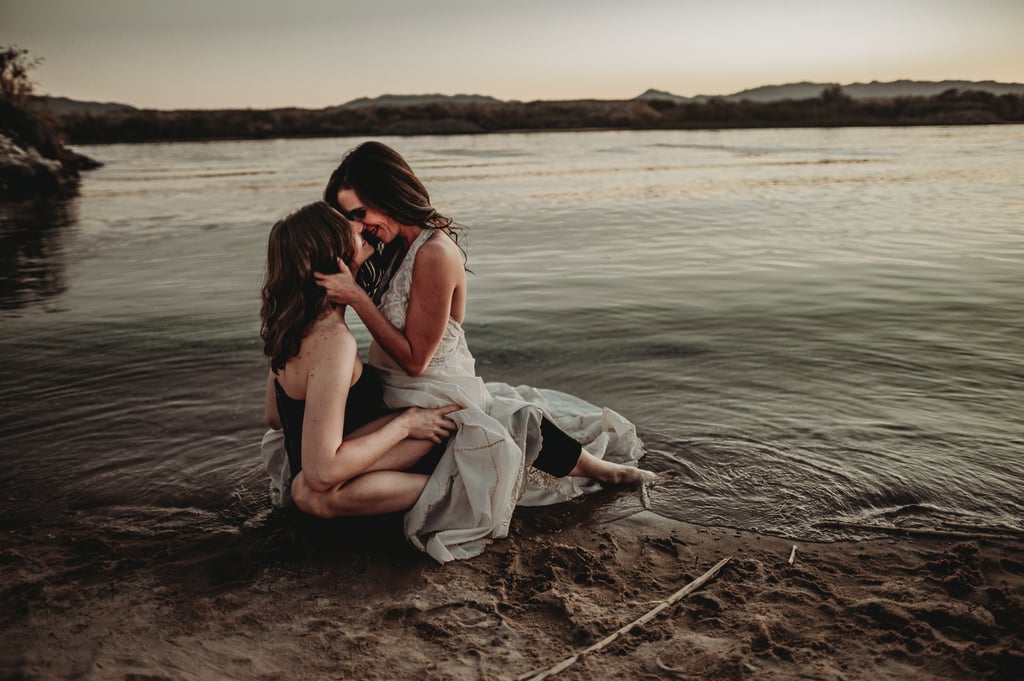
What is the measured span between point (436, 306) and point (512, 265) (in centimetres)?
821

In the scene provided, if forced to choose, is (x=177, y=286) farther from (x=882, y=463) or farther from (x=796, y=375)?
(x=882, y=463)

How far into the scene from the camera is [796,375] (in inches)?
263

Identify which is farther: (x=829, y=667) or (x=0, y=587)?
(x=0, y=587)

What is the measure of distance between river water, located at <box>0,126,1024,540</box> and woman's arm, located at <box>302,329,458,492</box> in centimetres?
87

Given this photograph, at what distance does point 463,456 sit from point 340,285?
41.1 inches

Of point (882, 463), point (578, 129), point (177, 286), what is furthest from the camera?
point (578, 129)

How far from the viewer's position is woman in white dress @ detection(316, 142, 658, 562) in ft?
13.0

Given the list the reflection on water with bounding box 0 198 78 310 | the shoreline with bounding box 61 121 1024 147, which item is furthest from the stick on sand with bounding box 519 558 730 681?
the shoreline with bounding box 61 121 1024 147

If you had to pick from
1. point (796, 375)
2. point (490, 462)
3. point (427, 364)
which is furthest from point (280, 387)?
point (796, 375)

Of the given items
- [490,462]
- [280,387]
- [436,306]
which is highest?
[436,306]

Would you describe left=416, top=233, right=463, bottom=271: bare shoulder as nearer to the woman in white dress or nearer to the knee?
the woman in white dress

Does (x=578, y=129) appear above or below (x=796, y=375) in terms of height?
above

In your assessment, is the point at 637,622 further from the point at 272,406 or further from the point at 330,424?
the point at 272,406

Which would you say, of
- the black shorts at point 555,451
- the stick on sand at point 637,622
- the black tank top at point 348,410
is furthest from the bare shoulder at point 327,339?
the stick on sand at point 637,622
